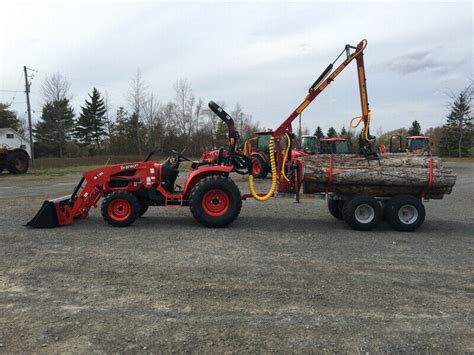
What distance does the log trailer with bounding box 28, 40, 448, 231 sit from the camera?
7.62m

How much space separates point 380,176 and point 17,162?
21.3m

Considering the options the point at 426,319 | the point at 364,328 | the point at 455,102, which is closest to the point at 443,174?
the point at 426,319

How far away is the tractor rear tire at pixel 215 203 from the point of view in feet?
25.1

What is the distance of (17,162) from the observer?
72.6 feet

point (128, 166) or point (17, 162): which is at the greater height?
point (128, 166)

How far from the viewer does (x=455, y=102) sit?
42.1 meters

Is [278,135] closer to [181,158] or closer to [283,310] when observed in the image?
[181,158]

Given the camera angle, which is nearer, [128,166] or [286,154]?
[128,166]

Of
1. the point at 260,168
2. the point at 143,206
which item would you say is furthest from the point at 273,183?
the point at 260,168

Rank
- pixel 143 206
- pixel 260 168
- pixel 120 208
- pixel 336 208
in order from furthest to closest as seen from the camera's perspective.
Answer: pixel 260 168 → pixel 336 208 → pixel 143 206 → pixel 120 208

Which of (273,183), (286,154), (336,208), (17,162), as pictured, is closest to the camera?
(273,183)

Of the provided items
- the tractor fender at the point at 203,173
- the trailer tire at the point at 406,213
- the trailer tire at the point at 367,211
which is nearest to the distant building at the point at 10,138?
the tractor fender at the point at 203,173

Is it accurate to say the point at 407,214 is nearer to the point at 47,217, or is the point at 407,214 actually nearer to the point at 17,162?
the point at 47,217

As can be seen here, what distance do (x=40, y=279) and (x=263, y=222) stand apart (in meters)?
4.74
